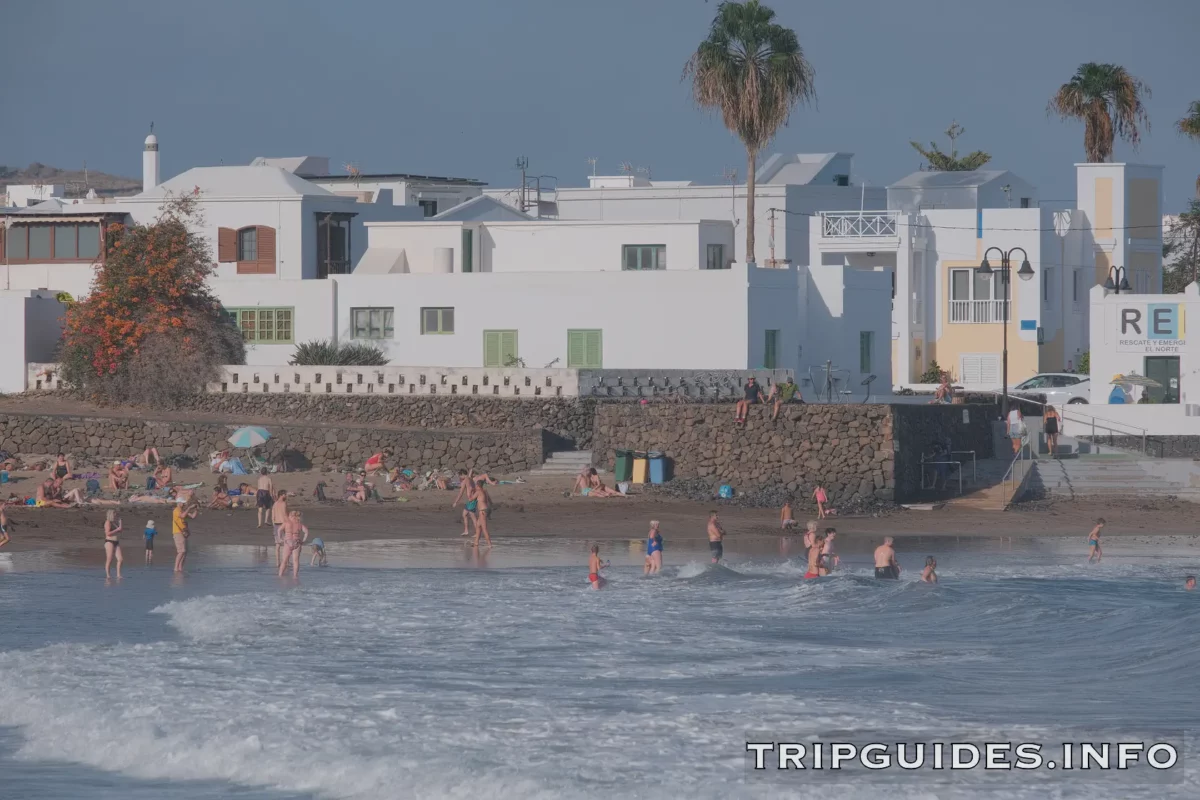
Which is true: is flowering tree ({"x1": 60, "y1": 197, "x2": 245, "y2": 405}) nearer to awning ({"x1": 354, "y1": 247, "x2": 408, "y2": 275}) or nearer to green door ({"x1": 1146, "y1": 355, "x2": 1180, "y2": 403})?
awning ({"x1": 354, "y1": 247, "x2": 408, "y2": 275})

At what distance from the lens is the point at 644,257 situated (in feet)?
144

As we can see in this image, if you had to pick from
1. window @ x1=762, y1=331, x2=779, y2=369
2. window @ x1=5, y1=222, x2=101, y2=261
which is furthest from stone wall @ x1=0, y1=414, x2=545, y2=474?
window @ x1=5, y1=222, x2=101, y2=261

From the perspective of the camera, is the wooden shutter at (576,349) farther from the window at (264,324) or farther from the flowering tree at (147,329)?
the flowering tree at (147,329)

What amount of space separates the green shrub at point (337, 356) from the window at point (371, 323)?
1.38ft

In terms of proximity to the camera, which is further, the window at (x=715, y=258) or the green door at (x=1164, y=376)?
the window at (x=715, y=258)

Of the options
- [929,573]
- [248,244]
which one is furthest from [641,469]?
[248,244]

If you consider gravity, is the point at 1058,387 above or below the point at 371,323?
below

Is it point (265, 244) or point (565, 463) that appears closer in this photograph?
point (565, 463)

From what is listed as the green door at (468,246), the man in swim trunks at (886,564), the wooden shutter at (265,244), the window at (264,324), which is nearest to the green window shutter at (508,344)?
the green door at (468,246)

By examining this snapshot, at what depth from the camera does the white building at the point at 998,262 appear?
5447cm

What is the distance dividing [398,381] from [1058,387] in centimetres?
1984

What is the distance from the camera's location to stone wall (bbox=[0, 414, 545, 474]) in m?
38.1

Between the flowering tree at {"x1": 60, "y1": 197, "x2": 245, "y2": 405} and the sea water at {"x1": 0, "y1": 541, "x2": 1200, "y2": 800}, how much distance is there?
1415 cm

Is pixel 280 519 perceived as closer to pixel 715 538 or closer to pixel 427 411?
pixel 715 538
